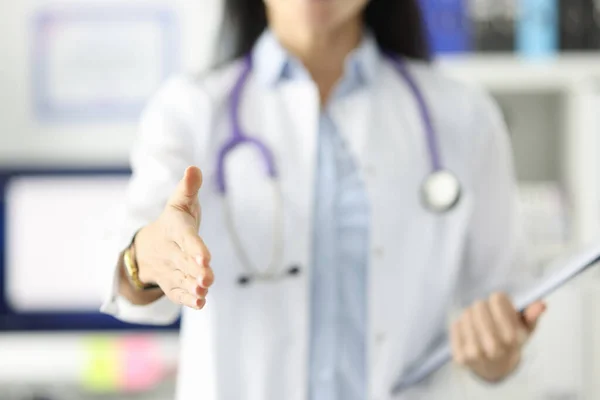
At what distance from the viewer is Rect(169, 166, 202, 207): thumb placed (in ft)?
1.44

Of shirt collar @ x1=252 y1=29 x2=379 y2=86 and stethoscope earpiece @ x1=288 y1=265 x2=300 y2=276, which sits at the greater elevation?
shirt collar @ x1=252 y1=29 x2=379 y2=86

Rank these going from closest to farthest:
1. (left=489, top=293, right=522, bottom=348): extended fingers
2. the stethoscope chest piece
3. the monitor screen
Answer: (left=489, top=293, right=522, bottom=348): extended fingers, the stethoscope chest piece, the monitor screen

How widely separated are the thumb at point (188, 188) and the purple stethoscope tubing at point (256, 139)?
26 cm

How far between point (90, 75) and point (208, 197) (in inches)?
51.7

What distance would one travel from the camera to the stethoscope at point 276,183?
71 cm

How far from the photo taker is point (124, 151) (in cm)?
189

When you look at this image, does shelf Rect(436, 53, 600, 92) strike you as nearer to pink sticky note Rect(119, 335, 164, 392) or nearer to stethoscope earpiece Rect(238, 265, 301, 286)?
pink sticky note Rect(119, 335, 164, 392)

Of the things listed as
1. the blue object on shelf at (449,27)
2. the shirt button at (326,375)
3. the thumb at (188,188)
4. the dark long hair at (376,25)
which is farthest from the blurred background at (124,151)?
the thumb at (188,188)

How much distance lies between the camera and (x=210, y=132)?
0.74 m

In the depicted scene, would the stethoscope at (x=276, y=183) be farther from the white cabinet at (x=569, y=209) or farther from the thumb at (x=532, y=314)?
the white cabinet at (x=569, y=209)

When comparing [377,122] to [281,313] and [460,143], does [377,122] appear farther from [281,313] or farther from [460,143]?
[281,313]

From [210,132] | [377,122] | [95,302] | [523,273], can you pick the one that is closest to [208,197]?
[210,132]

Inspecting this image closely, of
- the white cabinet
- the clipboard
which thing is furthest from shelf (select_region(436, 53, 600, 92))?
the clipboard

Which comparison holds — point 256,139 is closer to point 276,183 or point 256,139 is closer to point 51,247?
point 276,183
